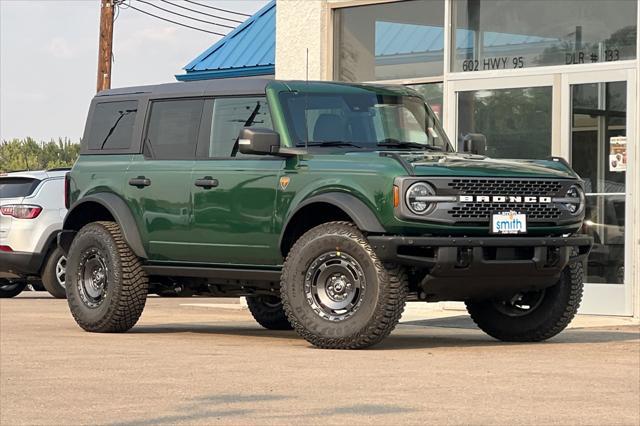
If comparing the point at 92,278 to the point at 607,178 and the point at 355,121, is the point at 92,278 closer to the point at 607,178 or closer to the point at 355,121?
the point at 355,121

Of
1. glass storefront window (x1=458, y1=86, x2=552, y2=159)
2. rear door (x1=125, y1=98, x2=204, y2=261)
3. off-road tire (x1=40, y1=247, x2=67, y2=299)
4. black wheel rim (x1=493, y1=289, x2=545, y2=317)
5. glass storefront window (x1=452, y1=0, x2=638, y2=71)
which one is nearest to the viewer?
black wheel rim (x1=493, y1=289, x2=545, y2=317)

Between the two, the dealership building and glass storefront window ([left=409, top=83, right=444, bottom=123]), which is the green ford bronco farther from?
glass storefront window ([left=409, top=83, right=444, bottom=123])

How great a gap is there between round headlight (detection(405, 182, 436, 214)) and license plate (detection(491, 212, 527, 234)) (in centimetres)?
53

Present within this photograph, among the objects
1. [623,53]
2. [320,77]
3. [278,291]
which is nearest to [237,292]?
[278,291]

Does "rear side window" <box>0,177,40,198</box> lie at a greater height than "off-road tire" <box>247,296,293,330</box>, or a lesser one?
greater

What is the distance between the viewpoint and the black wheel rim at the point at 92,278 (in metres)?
13.5

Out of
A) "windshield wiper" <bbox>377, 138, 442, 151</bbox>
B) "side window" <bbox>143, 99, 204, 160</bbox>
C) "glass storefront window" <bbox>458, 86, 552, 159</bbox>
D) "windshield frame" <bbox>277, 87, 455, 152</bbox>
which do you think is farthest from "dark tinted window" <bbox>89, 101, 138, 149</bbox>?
"glass storefront window" <bbox>458, 86, 552, 159</bbox>

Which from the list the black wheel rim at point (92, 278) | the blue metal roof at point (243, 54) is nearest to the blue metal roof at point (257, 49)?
the blue metal roof at point (243, 54)

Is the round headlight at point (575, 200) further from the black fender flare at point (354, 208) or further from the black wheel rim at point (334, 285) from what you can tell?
the black wheel rim at point (334, 285)

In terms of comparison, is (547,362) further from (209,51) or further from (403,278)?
(209,51)

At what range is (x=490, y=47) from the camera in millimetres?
18000

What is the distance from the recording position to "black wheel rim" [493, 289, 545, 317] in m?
12.5

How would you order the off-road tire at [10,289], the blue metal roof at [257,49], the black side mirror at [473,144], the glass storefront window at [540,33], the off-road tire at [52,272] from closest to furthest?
1. the black side mirror at [473,144]
2. the glass storefront window at [540,33]
3. the blue metal roof at [257,49]
4. the off-road tire at [52,272]
5. the off-road tire at [10,289]

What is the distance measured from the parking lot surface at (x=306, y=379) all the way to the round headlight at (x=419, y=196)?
1037 mm
